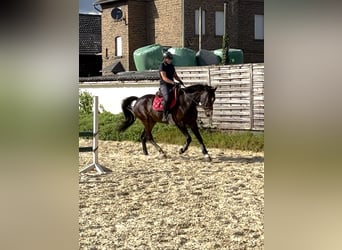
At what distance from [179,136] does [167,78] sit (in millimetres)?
2974

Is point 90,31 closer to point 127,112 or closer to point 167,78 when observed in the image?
point 127,112

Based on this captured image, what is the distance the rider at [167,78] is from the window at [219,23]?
1369 cm

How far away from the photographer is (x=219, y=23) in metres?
22.8

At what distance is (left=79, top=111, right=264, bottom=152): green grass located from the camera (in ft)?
35.7

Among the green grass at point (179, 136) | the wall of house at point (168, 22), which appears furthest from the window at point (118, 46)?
the green grass at point (179, 136)

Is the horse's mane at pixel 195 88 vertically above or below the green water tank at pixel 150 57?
below

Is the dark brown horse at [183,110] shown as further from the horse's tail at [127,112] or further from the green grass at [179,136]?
the green grass at [179,136]

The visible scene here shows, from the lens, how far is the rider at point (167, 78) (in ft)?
29.9

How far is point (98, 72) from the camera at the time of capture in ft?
87.6

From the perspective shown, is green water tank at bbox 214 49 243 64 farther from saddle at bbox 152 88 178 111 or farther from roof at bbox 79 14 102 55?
saddle at bbox 152 88 178 111

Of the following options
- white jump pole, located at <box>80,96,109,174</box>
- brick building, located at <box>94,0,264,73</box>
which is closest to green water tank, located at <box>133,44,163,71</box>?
brick building, located at <box>94,0,264,73</box>

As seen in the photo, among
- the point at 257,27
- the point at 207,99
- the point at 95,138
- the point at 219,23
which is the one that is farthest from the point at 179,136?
the point at 257,27
